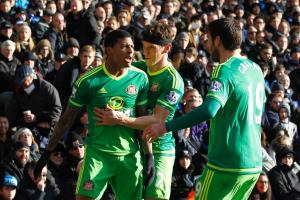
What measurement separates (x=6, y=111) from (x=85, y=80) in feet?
16.6

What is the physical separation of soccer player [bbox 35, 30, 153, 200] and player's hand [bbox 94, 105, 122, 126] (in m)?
0.08

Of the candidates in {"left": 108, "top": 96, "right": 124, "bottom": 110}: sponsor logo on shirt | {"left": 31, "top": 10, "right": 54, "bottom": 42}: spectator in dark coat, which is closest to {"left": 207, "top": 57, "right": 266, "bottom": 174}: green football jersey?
{"left": 108, "top": 96, "right": 124, "bottom": 110}: sponsor logo on shirt

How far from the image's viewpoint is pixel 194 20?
1950 centimetres

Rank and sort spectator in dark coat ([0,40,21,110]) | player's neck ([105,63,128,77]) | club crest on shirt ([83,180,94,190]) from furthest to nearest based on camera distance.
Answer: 1. spectator in dark coat ([0,40,21,110])
2. player's neck ([105,63,128,77])
3. club crest on shirt ([83,180,94,190])

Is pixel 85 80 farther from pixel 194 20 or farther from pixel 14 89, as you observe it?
pixel 194 20

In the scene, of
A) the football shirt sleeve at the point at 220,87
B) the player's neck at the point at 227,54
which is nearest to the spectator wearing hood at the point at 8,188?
the player's neck at the point at 227,54

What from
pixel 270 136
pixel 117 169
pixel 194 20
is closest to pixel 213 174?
pixel 117 169

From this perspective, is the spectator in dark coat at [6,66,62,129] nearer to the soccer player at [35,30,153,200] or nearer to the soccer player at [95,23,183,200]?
the soccer player at [95,23,183,200]

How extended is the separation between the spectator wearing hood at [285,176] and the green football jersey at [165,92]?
14.5 ft

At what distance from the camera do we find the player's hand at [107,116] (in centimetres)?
828

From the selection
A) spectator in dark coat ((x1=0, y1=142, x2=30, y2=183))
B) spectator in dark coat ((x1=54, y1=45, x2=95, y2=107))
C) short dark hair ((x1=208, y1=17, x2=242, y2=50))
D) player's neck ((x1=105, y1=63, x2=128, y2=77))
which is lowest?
spectator in dark coat ((x1=0, y1=142, x2=30, y2=183))

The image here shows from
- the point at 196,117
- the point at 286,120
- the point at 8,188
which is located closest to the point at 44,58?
the point at 8,188

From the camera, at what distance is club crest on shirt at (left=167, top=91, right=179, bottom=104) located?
354 inches

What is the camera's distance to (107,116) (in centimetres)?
828
